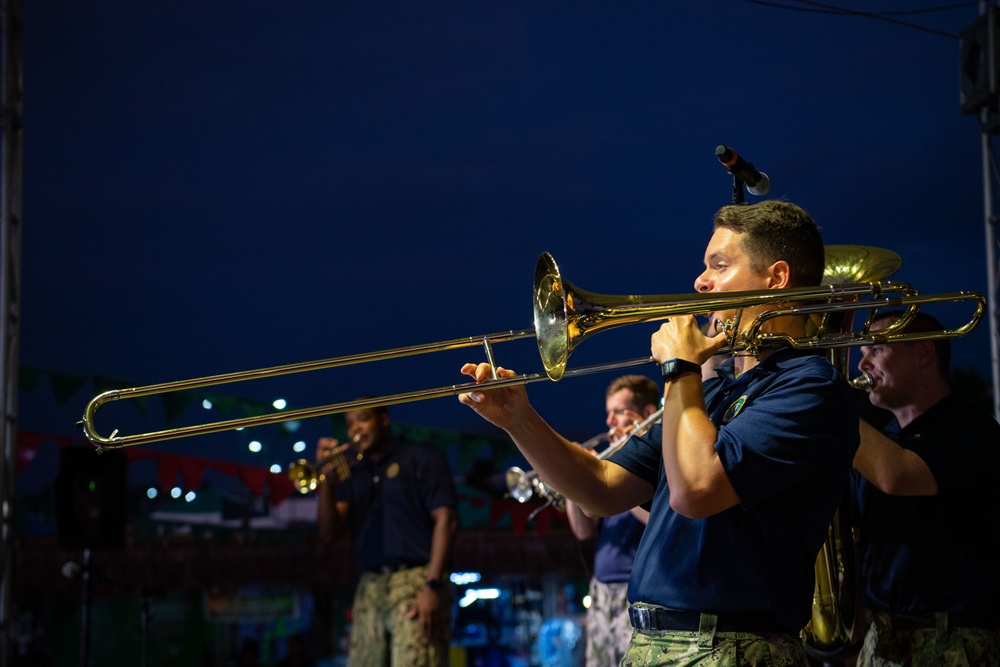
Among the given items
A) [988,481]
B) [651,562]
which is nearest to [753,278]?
[651,562]

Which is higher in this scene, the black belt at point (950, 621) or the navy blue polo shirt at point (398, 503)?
the navy blue polo shirt at point (398, 503)

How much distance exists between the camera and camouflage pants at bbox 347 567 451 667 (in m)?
4.78

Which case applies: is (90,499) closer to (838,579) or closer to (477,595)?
(477,595)

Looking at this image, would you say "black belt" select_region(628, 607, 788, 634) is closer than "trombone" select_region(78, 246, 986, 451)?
Yes

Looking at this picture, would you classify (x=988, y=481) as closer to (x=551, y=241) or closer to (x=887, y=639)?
(x=887, y=639)

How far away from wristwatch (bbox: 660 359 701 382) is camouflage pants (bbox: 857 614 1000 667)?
120 centimetres

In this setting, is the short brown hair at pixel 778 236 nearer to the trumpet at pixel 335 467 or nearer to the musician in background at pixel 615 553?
the musician in background at pixel 615 553

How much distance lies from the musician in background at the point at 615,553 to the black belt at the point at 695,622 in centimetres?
226

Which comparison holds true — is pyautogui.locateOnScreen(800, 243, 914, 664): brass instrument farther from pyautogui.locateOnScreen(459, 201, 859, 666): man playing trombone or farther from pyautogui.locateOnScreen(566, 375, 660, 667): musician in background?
pyautogui.locateOnScreen(566, 375, 660, 667): musician in background

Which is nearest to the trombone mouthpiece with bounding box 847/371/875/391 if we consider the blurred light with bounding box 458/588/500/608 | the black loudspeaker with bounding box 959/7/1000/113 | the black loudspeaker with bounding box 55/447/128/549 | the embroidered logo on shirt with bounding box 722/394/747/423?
the embroidered logo on shirt with bounding box 722/394/747/423

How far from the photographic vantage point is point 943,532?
2.66 m

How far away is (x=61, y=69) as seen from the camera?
13.8m

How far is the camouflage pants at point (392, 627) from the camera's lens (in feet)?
15.7

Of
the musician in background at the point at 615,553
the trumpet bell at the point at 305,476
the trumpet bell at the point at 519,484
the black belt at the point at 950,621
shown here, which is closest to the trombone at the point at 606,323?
the black belt at the point at 950,621
